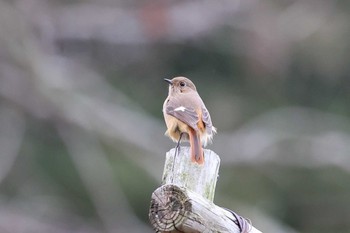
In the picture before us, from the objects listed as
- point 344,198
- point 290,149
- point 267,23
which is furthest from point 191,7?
point 344,198

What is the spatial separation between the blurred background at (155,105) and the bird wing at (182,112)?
7.07m

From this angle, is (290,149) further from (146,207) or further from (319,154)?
(146,207)

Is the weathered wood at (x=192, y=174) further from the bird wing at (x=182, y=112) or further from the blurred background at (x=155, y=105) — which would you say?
the blurred background at (x=155, y=105)

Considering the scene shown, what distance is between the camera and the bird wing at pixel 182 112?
20.1ft

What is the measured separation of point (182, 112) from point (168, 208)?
6.73ft

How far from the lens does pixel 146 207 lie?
15.2 m

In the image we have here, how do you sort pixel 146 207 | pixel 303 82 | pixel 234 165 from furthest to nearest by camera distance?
pixel 303 82, pixel 146 207, pixel 234 165

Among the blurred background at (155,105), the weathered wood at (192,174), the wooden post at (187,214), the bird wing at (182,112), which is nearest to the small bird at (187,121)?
the bird wing at (182,112)

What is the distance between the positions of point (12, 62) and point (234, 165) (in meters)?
2.81

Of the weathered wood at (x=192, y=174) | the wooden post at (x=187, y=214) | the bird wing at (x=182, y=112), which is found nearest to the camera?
the wooden post at (x=187, y=214)

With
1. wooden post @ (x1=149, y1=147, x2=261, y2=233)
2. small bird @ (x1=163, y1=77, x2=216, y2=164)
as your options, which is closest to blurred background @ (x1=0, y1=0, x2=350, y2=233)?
small bird @ (x1=163, y1=77, x2=216, y2=164)

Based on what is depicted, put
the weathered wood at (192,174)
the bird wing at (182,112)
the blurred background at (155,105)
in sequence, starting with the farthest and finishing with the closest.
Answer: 1. the blurred background at (155,105)
2. the bird wing at (182,112)
3. the weathered wood at (192,174)

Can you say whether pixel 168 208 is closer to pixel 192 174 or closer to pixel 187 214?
pixel 187 214

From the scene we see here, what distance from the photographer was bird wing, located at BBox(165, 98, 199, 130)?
614 centimetres
